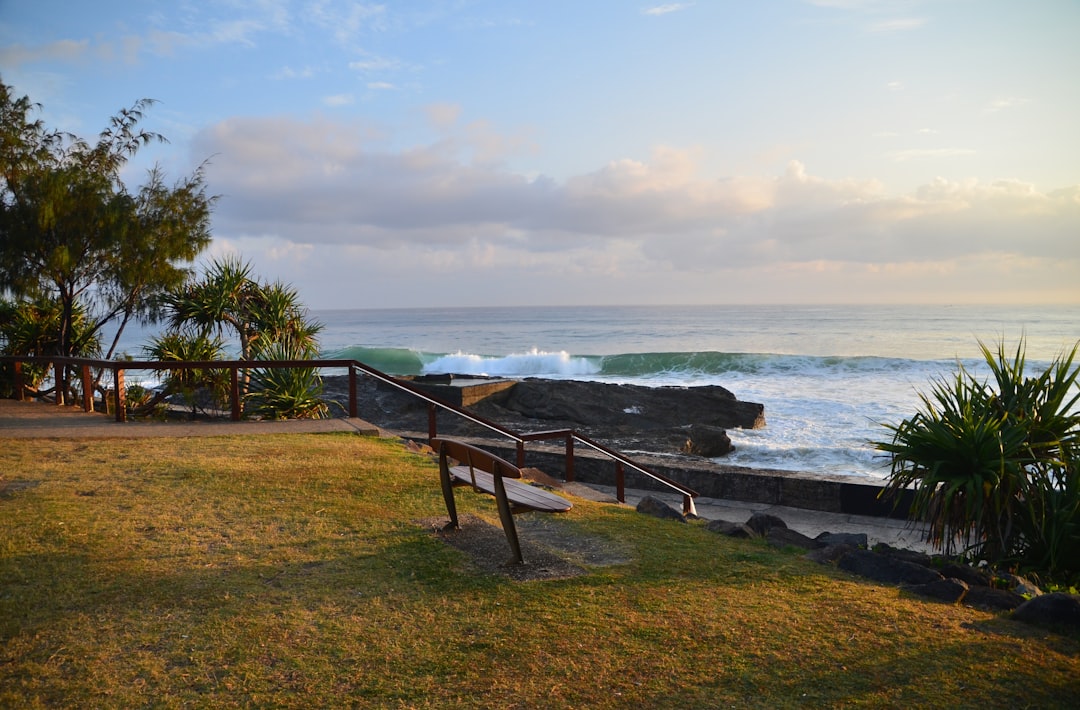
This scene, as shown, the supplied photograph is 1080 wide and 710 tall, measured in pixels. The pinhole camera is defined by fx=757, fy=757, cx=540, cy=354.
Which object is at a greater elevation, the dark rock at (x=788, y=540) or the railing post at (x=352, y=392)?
the railing post at (x=352, y=392)

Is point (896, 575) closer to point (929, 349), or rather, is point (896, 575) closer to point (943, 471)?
point (943, 471)

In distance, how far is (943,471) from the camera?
6.22 metres

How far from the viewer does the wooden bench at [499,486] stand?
15.7 ft

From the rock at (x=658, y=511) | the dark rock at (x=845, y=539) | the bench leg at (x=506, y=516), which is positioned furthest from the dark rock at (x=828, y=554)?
the bench leg at (x=506, y=516)

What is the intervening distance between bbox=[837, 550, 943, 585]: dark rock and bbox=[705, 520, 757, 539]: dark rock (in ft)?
3.75

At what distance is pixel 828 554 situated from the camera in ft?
18.9

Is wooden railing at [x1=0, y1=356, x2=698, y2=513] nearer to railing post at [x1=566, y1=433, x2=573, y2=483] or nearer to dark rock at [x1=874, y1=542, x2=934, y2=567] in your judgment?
railing post at [x1=566, y1=433, x2=573, y2=483]

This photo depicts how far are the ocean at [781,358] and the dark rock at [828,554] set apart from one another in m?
1.91

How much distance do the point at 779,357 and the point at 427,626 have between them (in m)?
37.8

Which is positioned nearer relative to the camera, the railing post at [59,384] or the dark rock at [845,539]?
the dark rock at [845,539]

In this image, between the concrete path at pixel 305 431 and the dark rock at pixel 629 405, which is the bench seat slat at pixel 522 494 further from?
the dark rock at pixel 629 405

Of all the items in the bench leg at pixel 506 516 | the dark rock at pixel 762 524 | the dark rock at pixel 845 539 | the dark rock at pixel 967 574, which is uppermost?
the bench leg at pixel 506 516

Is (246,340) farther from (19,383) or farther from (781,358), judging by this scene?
(781,358)

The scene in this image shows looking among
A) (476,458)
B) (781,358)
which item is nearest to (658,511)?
(476,458)
